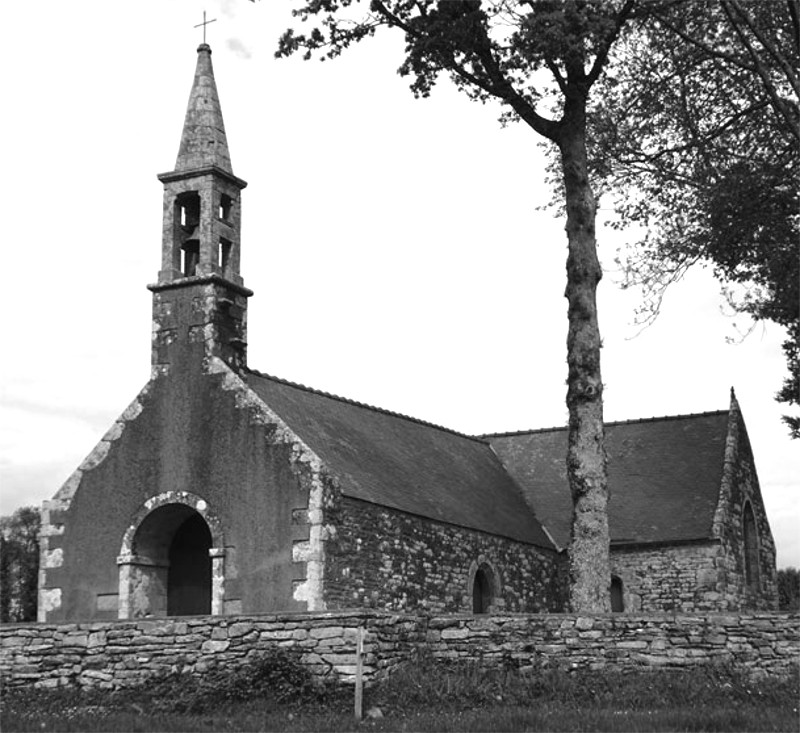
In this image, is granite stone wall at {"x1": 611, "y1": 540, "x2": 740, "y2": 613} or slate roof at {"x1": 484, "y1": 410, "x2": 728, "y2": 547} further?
slate roof at {"x1": 484, "y1": 410, "x2": 728, "y2": 547}

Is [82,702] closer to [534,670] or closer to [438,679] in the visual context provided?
[438,679]

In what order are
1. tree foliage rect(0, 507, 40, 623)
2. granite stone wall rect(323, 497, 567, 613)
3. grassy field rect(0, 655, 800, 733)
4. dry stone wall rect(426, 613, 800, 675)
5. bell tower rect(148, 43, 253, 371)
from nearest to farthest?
grassy field rect(0, 655, 800, 733)
dry stone wall rect(426, 613, 800, 675)
granite stone wall rect(323, 497, 567, 613)
bell tower rect(148, 43, 253, 371)
tree foliage rect(0, 507, 40, 623)

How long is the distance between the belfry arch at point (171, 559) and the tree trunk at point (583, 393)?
7.13m

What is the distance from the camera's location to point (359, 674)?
15.9 metres

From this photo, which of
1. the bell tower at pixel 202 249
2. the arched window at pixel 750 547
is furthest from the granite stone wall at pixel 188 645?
the arched window at pixel 750 547

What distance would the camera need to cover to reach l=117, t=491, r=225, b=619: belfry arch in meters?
24.4

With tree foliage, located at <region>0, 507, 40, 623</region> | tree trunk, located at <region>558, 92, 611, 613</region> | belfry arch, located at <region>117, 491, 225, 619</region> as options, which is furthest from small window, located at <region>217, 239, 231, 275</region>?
tree foliage, located at <region>0, 507, 40, 623</region>

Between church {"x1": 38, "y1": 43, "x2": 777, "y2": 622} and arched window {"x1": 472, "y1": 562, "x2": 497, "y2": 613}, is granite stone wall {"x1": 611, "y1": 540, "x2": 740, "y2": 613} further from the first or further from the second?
arched window {"x1": 472, "y1": 562, "x2": 497, "y2": 613}

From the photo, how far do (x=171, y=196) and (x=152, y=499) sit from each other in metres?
6.53

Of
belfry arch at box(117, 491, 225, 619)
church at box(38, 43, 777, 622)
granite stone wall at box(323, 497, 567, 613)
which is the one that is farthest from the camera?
belfry arch at box(117, 491, 225, 619)

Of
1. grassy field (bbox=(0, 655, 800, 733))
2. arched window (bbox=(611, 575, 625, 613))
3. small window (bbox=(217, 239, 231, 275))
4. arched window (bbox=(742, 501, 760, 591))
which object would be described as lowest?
grassy field (bbox=(0, 655, 800, 733))

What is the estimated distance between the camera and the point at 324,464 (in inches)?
926

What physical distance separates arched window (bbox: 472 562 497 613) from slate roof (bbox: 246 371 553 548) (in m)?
0.91

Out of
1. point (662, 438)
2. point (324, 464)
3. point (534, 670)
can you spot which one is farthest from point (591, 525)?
point (662, 438)
